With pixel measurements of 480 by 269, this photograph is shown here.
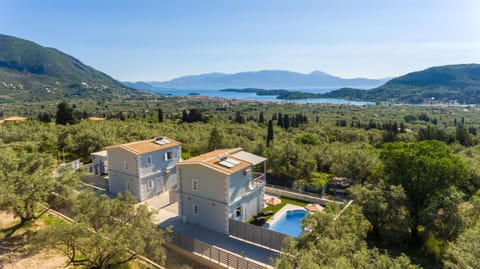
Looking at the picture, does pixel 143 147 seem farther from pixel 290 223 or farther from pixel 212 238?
pixel 290 223

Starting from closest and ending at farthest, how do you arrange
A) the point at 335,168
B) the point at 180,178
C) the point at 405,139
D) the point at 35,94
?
the point at 180,178 → the point at 335,168 → the point at 405,139 → the point at 35,94

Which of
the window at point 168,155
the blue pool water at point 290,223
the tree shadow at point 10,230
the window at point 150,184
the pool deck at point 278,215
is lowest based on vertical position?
the blue pool water at point 290,223

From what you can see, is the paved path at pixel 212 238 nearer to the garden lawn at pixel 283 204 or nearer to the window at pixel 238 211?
the window at pixel 238 211

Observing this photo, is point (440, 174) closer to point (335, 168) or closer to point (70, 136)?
point (335, 168)

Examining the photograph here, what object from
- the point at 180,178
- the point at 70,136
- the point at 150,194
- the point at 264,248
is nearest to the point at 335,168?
the point at 264,248

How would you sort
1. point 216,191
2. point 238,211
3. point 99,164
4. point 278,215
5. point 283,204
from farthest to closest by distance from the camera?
point 99,164 < point 283,204 < point 278,215 < point 238,211 < point 216,191

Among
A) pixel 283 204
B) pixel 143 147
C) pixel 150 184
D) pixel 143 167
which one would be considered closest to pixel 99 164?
pixel 143 147

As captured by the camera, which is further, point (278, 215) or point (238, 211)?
point (278, 215)

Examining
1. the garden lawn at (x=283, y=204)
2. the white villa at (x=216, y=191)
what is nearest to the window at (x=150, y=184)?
the white villa at (x=216, y=191)

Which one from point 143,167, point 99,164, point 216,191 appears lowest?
point 99,164
